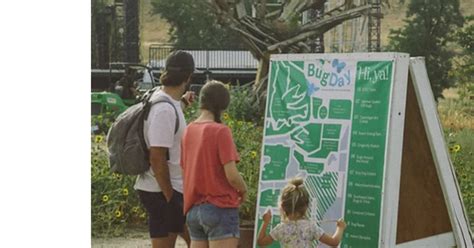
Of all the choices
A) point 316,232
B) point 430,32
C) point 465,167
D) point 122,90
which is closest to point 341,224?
point 316,232

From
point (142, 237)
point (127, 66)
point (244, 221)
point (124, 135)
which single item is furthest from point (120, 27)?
point (124, 135)

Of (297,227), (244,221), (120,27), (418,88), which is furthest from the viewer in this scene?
(120,27)

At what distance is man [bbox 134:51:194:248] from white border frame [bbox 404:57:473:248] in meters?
1.09

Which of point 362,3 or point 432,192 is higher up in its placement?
point 362,3

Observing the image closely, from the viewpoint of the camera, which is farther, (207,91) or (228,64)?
(228,64)

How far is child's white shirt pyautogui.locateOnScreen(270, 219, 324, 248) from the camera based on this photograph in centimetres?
515

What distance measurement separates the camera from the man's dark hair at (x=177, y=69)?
5418 millimetres

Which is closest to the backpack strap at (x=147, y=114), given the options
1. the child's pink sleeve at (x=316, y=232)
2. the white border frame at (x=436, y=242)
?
the child's pink sleeve at (x=316, y=232)

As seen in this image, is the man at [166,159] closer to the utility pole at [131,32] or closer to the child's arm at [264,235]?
the child's arm at [264,235]

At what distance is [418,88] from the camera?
5516 mm

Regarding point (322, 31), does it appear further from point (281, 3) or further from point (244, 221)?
point (244, 221)

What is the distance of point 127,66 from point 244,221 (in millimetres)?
9308

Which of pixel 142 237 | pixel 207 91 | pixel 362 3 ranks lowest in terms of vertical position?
pixel 142 237

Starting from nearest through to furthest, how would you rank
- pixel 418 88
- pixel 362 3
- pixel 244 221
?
pixel 418 88
pixel 244 221
pixel 362 3
